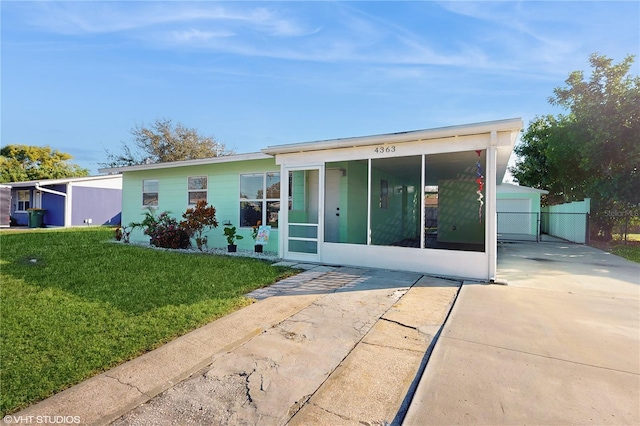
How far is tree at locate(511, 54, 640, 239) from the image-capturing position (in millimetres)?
11227

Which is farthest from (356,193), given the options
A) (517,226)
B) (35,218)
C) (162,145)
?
(162,145)

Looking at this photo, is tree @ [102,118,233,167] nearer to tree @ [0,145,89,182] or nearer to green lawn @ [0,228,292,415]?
tree @ [0,145,89,182]

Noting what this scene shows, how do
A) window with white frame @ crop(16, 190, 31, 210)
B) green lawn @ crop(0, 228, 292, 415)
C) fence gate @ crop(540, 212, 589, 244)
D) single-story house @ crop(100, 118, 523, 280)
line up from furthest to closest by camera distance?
window with white frame @ crop(16, 190, 31, 210)
fence gate @ crop(540, 212, 589, 244)
single-story house @ crop(100, 118, 523, 280)
green lawn @ crop(0, 228, 292, 415)

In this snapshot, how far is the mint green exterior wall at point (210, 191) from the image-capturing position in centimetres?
926

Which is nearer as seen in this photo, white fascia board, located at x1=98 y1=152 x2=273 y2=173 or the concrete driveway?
the concrete driveway

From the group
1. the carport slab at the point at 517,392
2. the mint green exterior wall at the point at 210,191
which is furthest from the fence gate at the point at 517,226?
the carport slab at the point at 517,392

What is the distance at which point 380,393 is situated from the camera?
228 centimetres

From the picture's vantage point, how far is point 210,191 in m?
9.90

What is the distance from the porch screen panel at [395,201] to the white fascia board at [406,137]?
6.60 feet

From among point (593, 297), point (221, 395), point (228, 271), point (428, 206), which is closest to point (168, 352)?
point (221, 395)

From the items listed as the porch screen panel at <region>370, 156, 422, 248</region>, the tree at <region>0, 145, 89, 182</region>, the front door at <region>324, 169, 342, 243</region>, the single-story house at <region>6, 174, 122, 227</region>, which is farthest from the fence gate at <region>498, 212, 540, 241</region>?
the tree at <region>0, 145, 89, 182</region>

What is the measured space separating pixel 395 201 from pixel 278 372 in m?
10.1

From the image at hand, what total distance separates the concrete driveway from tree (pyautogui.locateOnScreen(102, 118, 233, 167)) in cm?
2694

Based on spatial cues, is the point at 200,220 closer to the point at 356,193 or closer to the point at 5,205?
the point at 356,193
